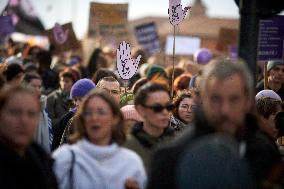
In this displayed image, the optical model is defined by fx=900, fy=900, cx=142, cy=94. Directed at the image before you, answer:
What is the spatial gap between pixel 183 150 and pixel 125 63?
7481 mm

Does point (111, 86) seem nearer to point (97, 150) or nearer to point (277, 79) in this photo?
point (277, 79)

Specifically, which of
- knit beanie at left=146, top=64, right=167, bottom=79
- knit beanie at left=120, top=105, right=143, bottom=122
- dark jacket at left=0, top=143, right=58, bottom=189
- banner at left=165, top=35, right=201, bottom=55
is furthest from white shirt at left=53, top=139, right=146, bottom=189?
banner at left=165, top=35, right=201, bottom=55

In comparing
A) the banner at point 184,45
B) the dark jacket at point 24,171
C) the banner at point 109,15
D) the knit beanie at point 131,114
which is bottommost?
the banner at point 184,45

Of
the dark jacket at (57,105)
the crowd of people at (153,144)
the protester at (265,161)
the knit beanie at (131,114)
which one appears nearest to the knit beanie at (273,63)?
the dark jacket at (57,105)

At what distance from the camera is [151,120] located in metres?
6.26

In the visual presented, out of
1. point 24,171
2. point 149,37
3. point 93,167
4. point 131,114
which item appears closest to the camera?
point 24,171

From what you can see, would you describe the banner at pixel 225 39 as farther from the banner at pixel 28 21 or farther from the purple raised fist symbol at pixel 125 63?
the purple raised fist symbol at pixel 125 63

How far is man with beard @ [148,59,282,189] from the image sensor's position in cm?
380

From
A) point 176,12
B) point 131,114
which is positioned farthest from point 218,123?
point 176,12

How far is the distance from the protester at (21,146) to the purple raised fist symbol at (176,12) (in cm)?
700

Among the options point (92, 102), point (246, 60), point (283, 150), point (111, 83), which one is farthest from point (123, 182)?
point (111, 83)

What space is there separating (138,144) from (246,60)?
171 centimetres

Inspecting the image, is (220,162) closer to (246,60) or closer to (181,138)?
(181,138)

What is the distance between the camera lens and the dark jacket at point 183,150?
3898 millimetres
